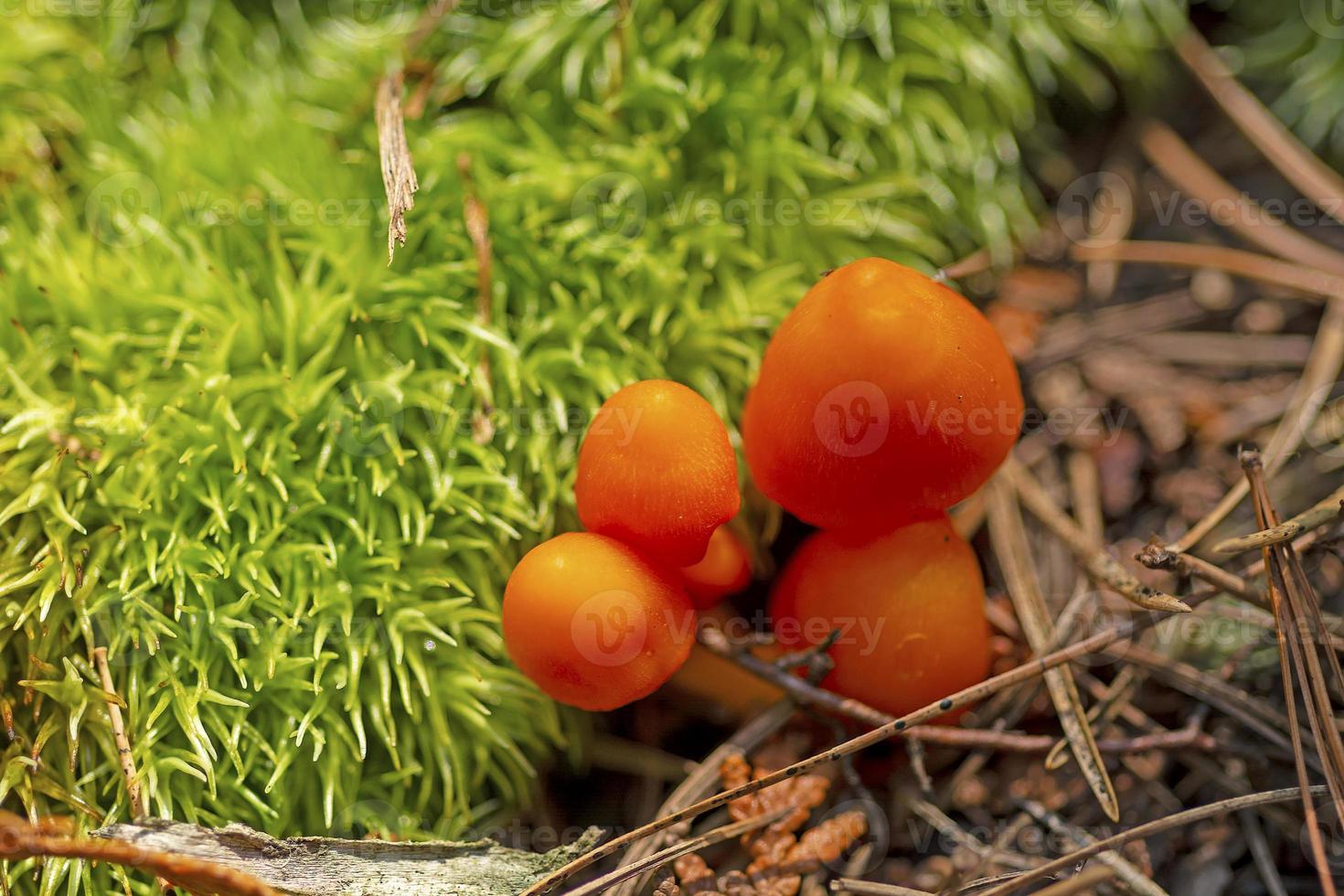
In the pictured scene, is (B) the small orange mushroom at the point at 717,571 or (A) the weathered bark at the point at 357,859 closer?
(A) the weathered bark at the point at 357,859

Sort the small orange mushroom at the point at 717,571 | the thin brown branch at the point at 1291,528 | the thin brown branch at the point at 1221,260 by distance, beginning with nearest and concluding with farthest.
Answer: the thin brown branch at the point at 1291,528 < the small orange mushroom at the point at 717,571 < the thin brown branch at the point at 1221,260

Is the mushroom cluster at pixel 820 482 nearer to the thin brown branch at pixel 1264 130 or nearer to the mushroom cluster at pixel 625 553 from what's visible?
the mushroom cluster at pixel 625 553

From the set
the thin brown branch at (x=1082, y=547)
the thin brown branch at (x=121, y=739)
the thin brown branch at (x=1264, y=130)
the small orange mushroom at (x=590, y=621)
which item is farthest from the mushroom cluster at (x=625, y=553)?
the thin brown branch at (x=1264, y=130)

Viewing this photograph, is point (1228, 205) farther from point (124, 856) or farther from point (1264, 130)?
point (124, 856)

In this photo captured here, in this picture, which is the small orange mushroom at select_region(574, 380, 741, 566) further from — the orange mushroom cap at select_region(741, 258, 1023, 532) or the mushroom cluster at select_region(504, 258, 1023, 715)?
the orange mushroom cap at select_region(741, 258, 1023, 532)

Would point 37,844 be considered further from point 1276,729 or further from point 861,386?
point 1276,729

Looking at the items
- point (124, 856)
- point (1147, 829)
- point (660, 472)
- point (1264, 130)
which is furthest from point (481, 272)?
point (1264, 130)

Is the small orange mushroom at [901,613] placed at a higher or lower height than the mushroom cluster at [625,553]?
lower

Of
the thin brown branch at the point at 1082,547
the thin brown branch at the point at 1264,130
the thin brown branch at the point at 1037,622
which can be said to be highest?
the thin brown branch at the point at 1264,130
